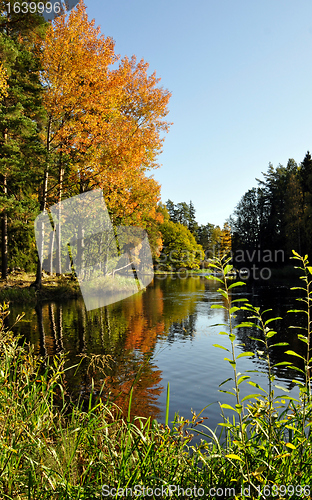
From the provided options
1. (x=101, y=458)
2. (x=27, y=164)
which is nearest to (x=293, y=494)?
(x=101, y=458)

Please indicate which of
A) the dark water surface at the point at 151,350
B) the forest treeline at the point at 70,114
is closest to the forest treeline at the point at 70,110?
the forest treeline at the point at 70,114

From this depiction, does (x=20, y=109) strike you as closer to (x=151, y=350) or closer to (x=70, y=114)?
(x=70, y=114)

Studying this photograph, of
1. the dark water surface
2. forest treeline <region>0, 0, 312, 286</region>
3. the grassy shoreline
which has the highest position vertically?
forest treeline <region>0, 0, 312, 286</region>

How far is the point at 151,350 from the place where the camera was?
31.7ft

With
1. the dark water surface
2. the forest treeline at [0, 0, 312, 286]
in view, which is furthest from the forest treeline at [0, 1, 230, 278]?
the dark water surface

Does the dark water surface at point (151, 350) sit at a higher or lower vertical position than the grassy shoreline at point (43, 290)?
lower

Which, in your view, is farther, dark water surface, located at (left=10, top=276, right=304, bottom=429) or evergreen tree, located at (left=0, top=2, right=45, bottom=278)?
evergreen tree, located at (left=0, top=2, right=45, bottom=278)

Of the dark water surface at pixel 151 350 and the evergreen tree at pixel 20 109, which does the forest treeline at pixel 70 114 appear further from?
the dark water surface at pixel 151 350

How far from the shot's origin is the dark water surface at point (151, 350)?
20.9 ft

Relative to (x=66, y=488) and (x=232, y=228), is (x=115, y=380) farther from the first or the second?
(x=232, y=228)

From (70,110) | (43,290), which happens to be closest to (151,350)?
(43,290)

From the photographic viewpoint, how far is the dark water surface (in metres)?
6.36

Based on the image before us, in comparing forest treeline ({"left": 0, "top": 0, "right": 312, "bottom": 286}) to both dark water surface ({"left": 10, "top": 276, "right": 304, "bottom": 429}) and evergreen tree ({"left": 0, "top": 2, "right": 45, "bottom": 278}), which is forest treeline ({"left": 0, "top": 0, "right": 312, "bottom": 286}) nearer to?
evergreen tree ({"left": 0, "top": 2, "right": 45, "bottom": 278})

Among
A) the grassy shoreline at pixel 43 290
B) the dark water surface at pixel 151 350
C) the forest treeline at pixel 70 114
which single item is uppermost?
the forest treeline at pixel 70 114
